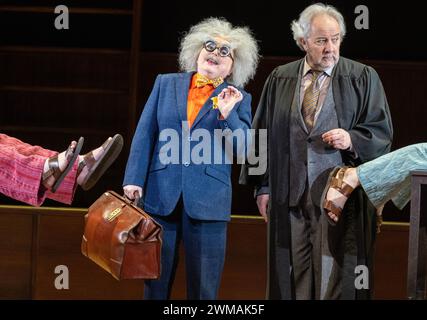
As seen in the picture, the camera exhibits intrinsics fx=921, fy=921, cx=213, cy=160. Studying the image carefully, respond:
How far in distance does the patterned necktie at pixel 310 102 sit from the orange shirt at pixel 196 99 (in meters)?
0.40

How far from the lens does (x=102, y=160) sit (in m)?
3.80

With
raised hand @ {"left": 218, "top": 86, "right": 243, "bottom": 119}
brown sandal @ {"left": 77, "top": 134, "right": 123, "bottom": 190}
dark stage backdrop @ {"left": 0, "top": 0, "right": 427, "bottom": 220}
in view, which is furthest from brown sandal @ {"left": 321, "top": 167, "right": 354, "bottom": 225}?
dark stage backdrop @ {"left": 0, "top": 0, "right": 427, "bottom": 220}

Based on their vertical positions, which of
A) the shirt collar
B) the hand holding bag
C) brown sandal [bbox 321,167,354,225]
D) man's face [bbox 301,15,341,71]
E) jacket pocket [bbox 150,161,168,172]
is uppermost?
man's face [bbox 301,15,341,71]

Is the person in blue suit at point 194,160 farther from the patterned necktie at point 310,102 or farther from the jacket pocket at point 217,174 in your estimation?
the patterned necktie at point 310,102

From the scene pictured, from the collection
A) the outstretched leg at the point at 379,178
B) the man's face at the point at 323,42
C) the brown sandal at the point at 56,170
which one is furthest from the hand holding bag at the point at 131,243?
the man's face at the point at 323,42

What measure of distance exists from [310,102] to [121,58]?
1.75 meters

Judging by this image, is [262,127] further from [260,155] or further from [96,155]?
[96,155]

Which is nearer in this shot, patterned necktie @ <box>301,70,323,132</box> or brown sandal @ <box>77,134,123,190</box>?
brown sandal @ <box>77,134,123,190</box>

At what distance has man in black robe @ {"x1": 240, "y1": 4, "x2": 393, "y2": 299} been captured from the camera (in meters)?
3.80

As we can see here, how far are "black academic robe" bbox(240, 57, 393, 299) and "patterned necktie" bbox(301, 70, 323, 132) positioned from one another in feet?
0.21

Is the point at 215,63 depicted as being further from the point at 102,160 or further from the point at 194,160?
the point at 102,160

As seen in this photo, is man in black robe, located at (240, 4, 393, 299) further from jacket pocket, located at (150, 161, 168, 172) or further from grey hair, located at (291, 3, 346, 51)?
jacket pocket, located at (150, 161, 168, 172)

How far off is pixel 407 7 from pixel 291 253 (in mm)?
1703

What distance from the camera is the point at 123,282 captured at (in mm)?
4715
